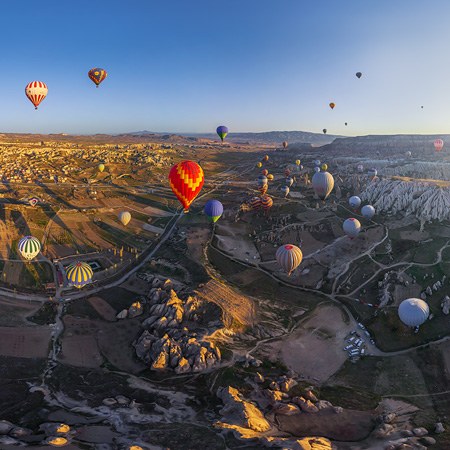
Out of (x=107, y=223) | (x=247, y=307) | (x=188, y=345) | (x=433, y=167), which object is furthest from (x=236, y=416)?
(x=433, y=167)

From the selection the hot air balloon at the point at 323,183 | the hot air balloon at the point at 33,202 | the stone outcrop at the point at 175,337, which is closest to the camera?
the stone outcrop at the point at 175,337

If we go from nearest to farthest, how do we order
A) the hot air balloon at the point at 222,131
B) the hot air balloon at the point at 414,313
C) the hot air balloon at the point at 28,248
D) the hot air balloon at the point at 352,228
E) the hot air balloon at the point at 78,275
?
the hot air balloon at the point at 414,313
the hot air balloon at the point at 78,275
the hot air balloon at the point at 28,248
the hot air balloon at the point at 352,228
the hot air balloon at the point at 222,131

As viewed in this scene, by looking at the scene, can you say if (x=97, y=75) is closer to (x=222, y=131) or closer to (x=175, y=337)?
(x=222, y=131)

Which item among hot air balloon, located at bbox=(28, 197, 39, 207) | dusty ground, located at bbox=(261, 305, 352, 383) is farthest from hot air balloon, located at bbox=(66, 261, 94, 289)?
hot air balloon, located at bbox=(28, 197, 39, 207)

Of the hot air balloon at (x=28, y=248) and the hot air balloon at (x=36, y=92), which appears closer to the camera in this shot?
the hot air balloon at (x=28, y=248)

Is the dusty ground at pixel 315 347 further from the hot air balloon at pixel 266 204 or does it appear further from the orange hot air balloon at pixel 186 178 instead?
the hot air balloon at pixel 266 204

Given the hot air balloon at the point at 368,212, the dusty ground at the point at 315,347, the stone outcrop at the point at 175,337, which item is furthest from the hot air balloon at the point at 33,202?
the hot air balloon at the point at 368,212

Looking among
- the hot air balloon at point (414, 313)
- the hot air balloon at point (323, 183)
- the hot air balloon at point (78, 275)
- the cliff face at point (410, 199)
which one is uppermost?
the hot air balloon at point (323, 183)
